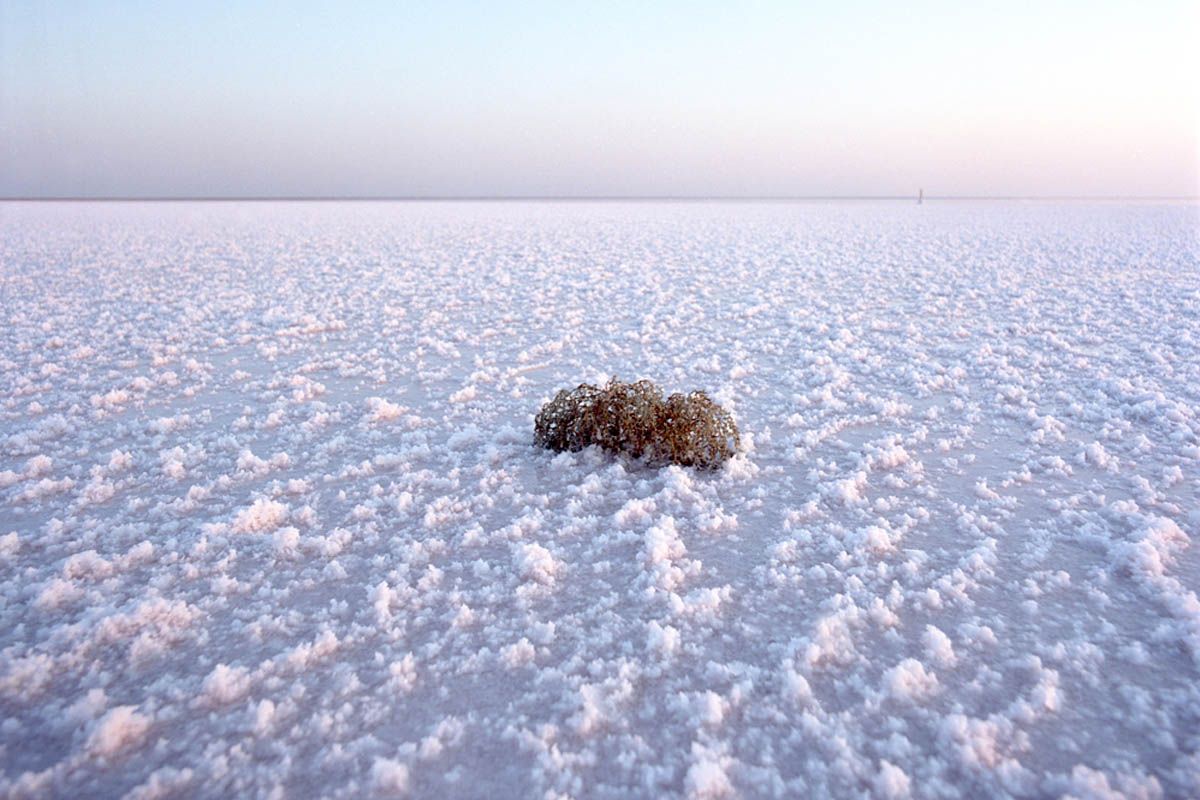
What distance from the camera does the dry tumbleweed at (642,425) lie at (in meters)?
4.46

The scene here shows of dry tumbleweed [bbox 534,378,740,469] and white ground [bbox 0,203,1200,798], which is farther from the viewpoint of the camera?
dry tumbleweed [bbox 534,378,740,469]

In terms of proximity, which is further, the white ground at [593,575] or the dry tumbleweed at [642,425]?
the dry tumbleweed at [642,425]

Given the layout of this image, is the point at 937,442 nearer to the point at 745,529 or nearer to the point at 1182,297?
the point at 745,529

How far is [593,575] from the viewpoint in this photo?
3.34 metres

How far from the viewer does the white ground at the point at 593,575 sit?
2314 millimetres

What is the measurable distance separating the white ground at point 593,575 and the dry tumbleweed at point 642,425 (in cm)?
16

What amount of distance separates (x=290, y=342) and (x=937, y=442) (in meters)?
6.32

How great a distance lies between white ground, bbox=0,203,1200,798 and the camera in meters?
2.31

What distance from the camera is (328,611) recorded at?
3.04 m

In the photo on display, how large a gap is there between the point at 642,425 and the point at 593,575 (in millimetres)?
1358

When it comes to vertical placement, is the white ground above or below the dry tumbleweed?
below

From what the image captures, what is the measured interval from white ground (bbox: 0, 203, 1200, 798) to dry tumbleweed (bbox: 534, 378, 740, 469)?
0.16 m

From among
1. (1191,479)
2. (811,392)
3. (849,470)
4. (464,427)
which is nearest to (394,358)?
(464,427)

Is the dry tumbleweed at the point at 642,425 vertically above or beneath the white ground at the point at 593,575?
above
